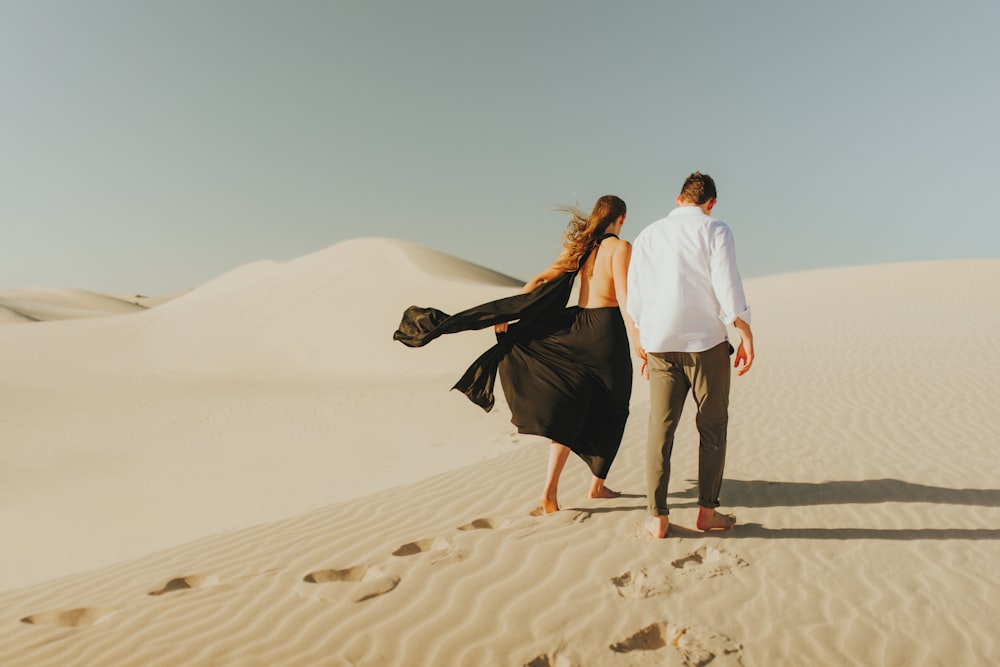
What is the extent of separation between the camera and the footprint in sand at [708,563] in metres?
3.71

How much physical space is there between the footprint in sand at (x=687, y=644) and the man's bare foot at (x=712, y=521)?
1.18 m

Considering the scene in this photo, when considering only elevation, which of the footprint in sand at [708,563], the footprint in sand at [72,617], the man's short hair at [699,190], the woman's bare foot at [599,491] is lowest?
the footprint in sand at [72,617]

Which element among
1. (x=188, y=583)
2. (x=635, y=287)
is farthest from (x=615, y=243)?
(x=188, y=583)

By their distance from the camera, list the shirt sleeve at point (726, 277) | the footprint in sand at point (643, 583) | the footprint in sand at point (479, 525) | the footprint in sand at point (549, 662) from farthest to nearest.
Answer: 1. the footprint in sand at point (479, 525)
2. the shirt sleeve at point (726, 277)
3. the footprint in sand at point (643, 583)
4. the footprint in sand at point (549, 662)

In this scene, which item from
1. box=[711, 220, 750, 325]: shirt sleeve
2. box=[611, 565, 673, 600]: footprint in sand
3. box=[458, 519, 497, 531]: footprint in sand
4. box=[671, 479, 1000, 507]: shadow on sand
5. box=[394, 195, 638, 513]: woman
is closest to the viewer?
box=[611, 565, 673, 600]: footprint in sand

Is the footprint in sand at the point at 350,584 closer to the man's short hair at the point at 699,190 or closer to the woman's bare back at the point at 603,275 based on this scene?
the woman's bare back at the point at 603,275

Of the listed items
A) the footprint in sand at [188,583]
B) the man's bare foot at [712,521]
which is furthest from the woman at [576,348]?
the footprint in sand at [188,583]

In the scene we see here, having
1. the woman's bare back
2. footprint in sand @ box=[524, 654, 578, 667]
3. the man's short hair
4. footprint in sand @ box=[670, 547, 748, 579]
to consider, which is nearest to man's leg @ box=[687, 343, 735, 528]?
footprint in sand @ box=[670, 547, 748, 579]

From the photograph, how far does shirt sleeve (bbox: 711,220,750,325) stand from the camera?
12.0 feet

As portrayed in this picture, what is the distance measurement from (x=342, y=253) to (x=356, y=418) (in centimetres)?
2309

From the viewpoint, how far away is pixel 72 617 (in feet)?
11.9

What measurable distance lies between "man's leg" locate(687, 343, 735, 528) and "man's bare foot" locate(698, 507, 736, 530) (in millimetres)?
165

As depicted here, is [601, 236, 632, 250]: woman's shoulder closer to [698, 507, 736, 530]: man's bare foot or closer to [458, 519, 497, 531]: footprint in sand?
[698, 507, 736, 530]: man's bare foot

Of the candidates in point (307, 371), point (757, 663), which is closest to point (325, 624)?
point (757, 663)
